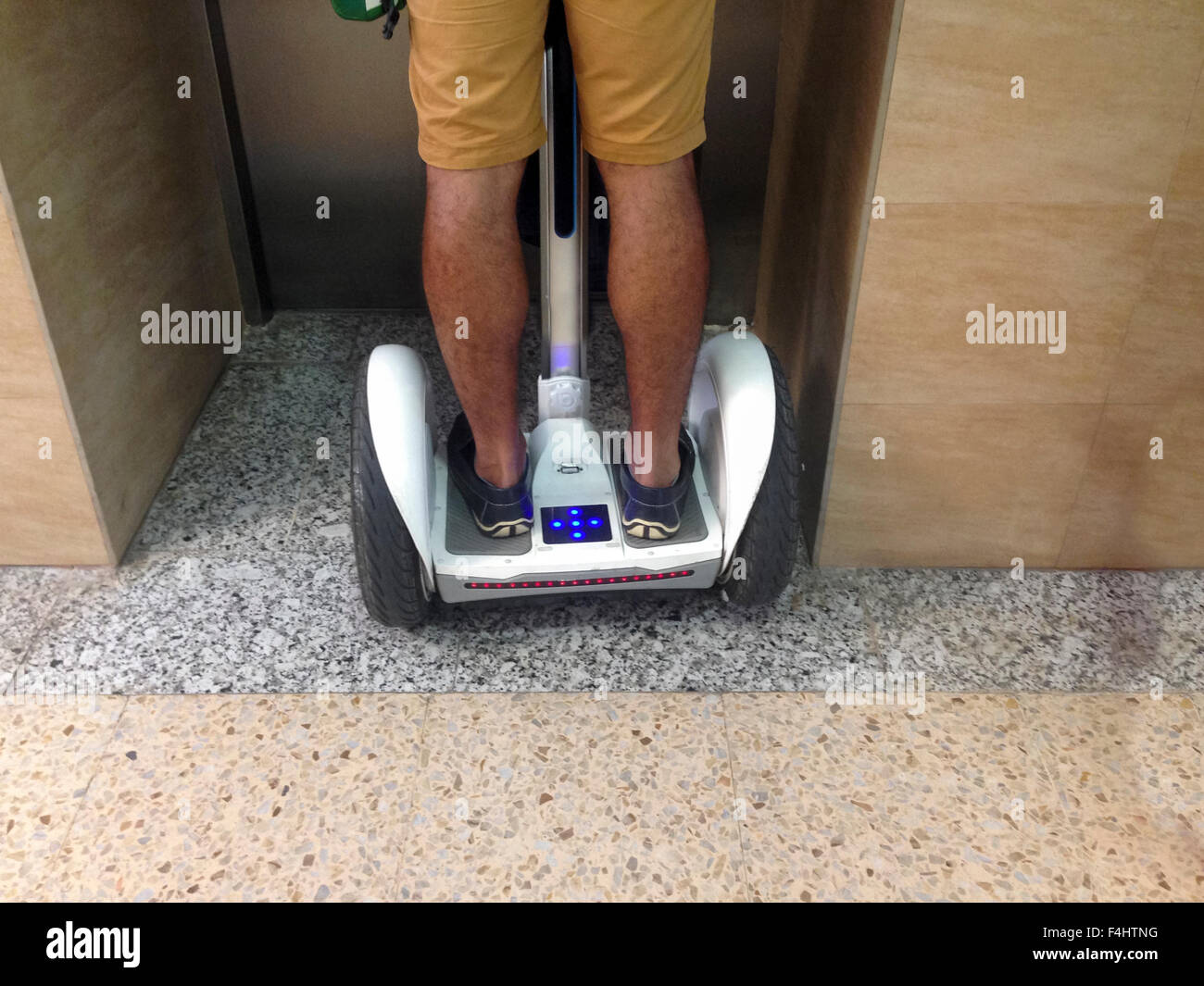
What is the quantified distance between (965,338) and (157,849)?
3.63ft

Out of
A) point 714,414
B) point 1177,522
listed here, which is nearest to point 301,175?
point 714,414

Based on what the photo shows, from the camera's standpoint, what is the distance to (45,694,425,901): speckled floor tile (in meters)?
1.08

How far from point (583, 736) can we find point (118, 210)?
0.99 meters

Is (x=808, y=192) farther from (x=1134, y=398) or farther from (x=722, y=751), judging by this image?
(x=722, y=751)

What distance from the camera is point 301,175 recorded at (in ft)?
6.24

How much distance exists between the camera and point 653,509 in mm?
1312

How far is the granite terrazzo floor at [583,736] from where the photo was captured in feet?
3.60

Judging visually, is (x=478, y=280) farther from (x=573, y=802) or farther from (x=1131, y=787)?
(x=1131, y=787)

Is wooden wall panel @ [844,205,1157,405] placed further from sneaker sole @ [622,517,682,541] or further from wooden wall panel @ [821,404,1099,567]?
sneaker sole @ [622,517,682,541]

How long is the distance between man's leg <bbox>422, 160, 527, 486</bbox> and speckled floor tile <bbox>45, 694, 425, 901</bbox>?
1.31ft

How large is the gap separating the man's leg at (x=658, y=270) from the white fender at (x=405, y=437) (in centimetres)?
27

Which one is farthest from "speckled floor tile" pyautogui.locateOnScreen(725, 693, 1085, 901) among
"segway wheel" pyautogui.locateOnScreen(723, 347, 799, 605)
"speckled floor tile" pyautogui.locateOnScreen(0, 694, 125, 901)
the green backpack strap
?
the green backpack strap

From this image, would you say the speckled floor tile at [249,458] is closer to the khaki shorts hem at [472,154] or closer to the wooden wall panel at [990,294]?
the khaki shorts hem at [472,154]

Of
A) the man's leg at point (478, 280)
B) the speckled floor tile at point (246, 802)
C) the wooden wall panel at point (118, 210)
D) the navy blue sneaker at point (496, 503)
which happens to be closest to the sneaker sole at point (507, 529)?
the navy blue sneaker at point (496, 503)
